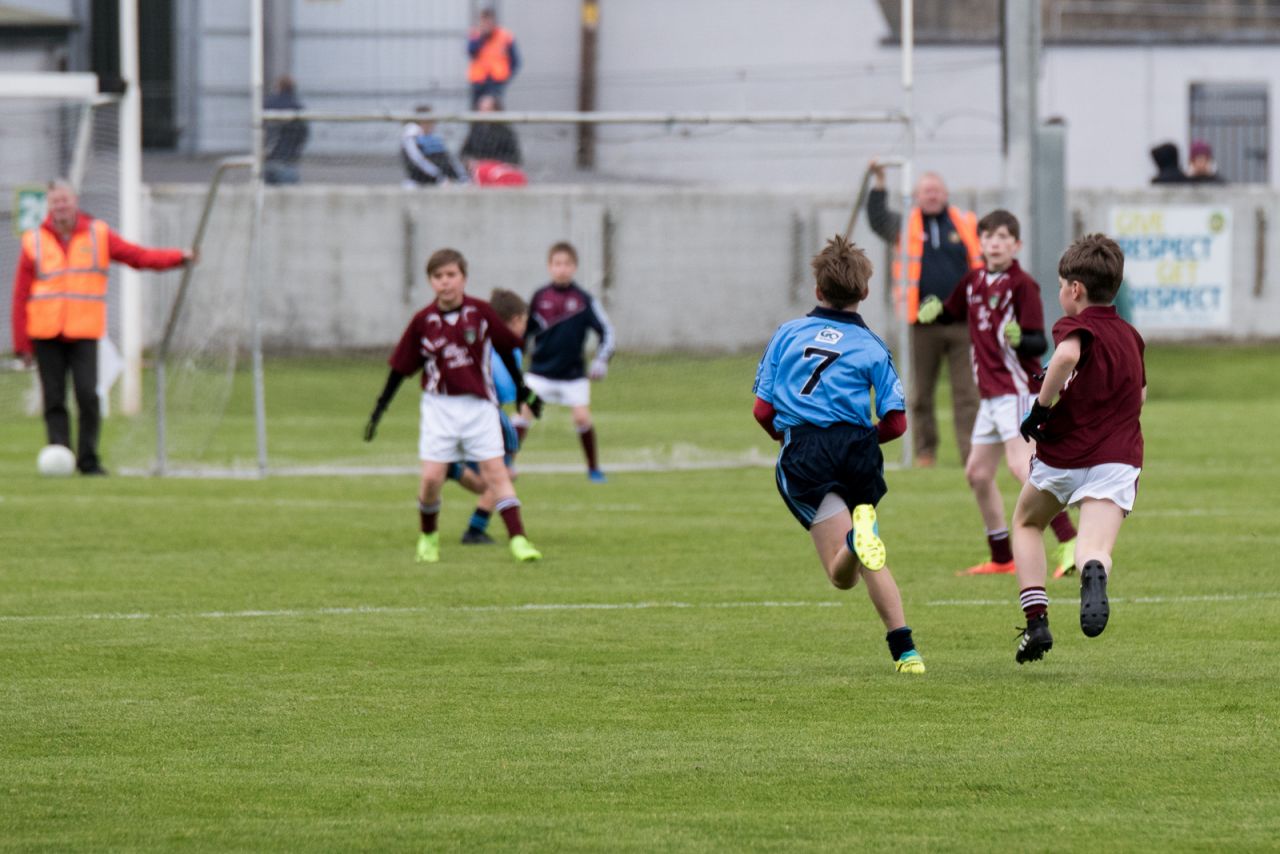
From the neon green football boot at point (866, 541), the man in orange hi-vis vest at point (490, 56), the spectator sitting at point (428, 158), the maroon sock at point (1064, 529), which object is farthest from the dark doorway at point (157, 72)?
the neon green football boot at point (866, 541)

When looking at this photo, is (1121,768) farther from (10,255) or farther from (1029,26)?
(10,255)

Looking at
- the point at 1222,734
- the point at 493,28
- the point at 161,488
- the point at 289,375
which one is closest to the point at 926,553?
the point at 1222,734

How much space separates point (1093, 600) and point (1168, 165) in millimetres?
18918

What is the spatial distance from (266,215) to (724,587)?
44.7 ft

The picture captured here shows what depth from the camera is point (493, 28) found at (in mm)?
27734

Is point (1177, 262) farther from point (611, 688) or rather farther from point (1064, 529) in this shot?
point (611, 688)

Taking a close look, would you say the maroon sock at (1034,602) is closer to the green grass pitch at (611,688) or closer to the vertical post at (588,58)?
the green grass pitch at (611,688)

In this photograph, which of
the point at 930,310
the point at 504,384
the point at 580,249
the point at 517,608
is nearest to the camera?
the point at 517,608

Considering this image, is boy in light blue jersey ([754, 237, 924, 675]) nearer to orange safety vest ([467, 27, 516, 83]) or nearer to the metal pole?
the metal pole

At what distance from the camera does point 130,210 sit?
835 inches

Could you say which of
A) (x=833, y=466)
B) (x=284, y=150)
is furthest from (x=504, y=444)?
(x=284, y=150)

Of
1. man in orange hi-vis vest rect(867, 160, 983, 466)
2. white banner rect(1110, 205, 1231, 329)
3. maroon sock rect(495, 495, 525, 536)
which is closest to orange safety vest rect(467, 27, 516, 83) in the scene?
white banner rect(1110, 205, 1231, 329)

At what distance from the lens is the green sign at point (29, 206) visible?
21.9m

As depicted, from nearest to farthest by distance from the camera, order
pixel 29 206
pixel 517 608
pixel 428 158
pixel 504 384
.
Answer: pixel 517 608
pixel 504 384
pixel 428 158
pixel 29 206
